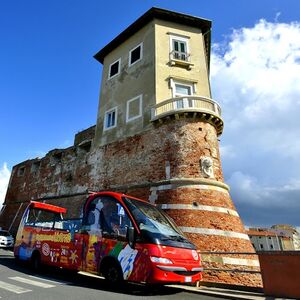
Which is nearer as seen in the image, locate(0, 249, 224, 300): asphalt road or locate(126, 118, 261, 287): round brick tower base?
locate(0, 249, 224, 300): asphalt road

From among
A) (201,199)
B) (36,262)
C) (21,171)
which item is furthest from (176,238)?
(21,171)

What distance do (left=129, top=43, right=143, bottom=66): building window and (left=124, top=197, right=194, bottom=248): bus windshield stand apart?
1401cm

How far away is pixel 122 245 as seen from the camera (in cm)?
751

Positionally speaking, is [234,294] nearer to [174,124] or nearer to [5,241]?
[174,124]

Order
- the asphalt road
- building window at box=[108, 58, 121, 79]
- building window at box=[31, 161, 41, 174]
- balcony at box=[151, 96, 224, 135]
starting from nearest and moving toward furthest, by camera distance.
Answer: the asphalt road < balcony at box=[151, 96, 224, 135] < building window at box=[108, 58, 121, 79] < building window at box=[31, 161, 41, 174]

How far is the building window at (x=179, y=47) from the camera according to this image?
19.2m

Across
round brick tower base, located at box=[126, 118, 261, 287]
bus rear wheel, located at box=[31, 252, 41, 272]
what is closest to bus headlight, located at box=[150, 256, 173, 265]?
round brick tower base, located at box=[126, 118, 261, 287]

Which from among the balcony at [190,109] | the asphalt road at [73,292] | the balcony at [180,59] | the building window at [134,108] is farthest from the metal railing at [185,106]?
the asphalt road at [73,292]

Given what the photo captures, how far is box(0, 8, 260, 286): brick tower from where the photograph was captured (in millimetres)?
13438

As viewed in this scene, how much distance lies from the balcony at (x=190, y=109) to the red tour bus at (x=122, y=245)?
8175 mm

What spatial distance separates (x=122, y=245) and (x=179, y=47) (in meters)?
15.7

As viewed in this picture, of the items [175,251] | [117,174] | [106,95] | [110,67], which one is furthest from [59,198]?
[175,251]

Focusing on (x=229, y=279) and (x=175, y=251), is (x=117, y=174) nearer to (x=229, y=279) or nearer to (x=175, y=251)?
(x=229, y=279)

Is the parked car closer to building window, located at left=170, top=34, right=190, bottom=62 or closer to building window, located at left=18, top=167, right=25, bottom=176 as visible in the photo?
building window, located at left=18, top=167, right=25, bottom=176
